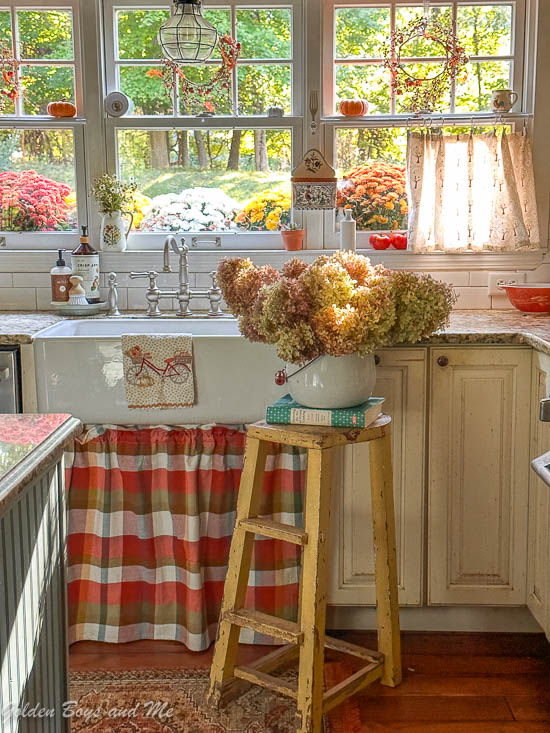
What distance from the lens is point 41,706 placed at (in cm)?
153

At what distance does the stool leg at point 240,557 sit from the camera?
244 centimetres

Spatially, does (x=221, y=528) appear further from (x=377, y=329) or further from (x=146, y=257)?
(x=146, y=257)

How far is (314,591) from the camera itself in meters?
2.25

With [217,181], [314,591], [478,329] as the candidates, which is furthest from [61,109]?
[314,591]

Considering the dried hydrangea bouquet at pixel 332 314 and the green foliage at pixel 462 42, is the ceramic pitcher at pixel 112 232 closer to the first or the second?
the green foliage at pixel 462 42

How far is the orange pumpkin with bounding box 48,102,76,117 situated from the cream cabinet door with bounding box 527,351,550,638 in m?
2.06

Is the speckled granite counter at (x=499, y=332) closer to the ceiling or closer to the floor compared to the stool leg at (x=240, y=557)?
closer to the ceiling

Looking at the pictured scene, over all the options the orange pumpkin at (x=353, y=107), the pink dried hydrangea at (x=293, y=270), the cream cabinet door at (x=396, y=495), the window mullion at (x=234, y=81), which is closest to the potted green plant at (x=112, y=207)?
the window mullion at (x=234, y=81)

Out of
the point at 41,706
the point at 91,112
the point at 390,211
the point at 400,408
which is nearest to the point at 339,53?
the point at 390,211

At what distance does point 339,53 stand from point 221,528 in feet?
6.43

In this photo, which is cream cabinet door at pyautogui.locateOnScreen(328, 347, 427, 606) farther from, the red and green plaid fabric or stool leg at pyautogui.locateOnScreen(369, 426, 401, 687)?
stool leg at pyautogui.locateOnScreen(369, 426, 401, 687)

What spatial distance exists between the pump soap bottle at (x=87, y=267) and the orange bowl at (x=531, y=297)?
158 cm

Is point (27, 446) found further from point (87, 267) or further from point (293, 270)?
point (87, 267)

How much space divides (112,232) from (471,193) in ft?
4.66
